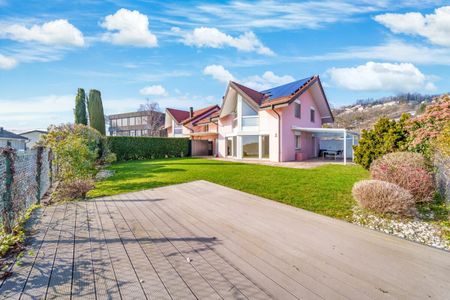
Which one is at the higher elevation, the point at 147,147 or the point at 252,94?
the point at 252,94

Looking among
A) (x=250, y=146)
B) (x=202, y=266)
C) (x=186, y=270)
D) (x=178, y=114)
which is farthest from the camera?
(x=178, y=114)

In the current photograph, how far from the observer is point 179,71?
62.9 ft

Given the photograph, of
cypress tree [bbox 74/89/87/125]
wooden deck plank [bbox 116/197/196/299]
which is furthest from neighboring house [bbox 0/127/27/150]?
wooden deck plank [bbox 116/197/196/299]

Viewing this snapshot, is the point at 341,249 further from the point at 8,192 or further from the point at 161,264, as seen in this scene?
the point at 8,192

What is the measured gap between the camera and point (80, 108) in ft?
81.5

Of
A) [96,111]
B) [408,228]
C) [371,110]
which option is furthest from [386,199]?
[371,110]

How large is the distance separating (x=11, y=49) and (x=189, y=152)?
20.7 m

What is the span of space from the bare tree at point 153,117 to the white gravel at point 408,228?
151 ft

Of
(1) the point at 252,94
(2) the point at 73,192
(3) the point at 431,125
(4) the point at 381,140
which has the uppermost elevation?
(1) the point at 252,94

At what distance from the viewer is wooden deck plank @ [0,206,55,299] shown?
107 inches

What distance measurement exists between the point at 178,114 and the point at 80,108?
16300mm

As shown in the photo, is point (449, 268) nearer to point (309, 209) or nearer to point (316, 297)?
point (316, 297)

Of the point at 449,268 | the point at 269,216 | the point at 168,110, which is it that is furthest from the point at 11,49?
the point at 168,110

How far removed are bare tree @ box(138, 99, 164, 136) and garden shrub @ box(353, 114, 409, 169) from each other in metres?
42.1
